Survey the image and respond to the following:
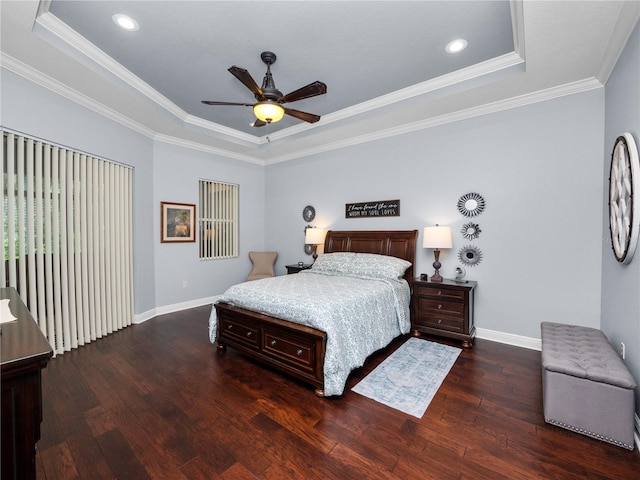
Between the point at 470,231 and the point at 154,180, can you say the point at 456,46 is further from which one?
the point at 154,180

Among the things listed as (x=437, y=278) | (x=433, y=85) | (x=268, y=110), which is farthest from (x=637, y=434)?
(x=268, y=110)

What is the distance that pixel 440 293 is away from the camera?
3449mm

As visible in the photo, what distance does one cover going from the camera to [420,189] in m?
4.04

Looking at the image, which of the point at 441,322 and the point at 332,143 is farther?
the point at 332,143

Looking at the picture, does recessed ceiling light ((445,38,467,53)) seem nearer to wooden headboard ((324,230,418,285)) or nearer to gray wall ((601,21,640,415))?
gray wall ((601,21,640,415))

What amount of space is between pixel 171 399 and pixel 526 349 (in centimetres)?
363

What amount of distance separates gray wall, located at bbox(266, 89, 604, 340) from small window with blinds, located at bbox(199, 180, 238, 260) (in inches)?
111

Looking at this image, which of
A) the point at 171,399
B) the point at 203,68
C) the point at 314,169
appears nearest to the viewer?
the point at 171,399

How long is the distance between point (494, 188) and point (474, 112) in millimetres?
985

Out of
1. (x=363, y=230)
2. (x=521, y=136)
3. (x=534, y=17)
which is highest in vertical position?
(x=534, y=17)

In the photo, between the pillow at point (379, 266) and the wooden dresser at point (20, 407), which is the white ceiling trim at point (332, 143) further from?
the wooden dresser at point (20, 407)

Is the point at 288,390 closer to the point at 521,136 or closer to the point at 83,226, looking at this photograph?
the point at 83,226

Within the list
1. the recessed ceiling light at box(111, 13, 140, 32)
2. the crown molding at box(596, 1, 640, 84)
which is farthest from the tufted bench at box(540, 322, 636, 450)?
the recessed ceiling light at box(111, 13, 140, 32)

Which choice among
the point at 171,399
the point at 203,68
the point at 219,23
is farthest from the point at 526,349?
the point at 203,68
